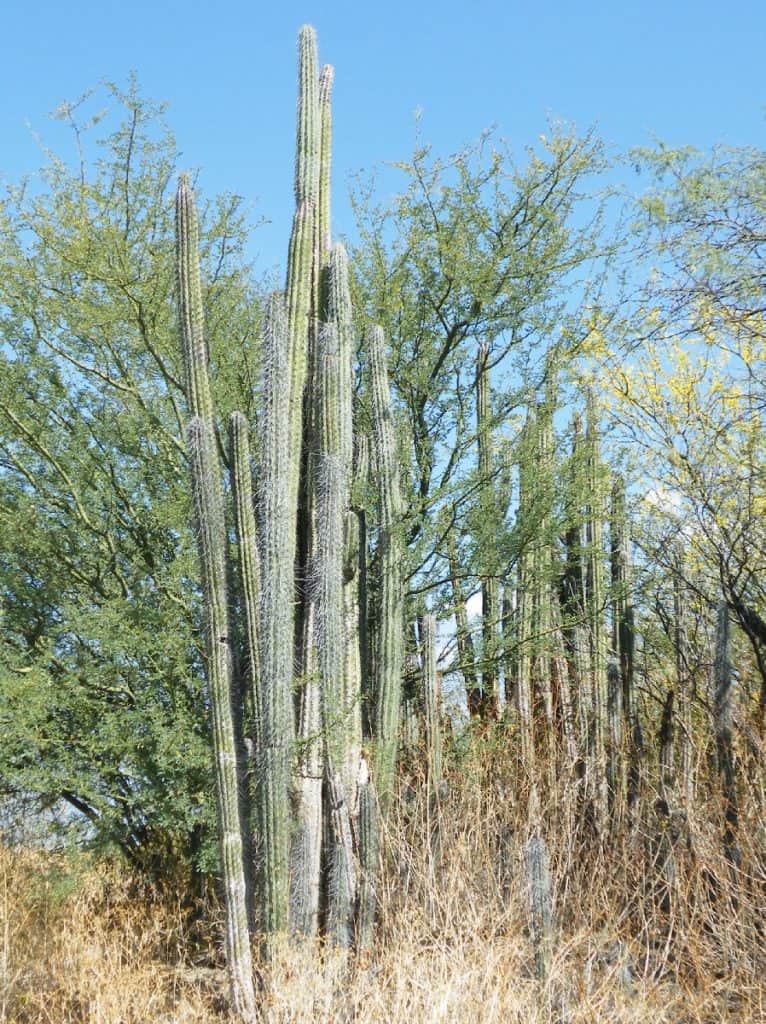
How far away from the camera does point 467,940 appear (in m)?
5.52

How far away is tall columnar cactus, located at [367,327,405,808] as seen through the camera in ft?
20.9

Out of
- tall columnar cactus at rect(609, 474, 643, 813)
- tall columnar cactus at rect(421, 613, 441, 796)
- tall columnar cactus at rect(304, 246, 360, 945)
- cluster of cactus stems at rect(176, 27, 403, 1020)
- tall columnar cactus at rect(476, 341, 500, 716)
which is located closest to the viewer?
cluster of cactus stems at rect(176, 27, 403, 1020)

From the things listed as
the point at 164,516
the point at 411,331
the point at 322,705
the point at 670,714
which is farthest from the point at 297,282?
the point at 670,714

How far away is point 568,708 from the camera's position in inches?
339

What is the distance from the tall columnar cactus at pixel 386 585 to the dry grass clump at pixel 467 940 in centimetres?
46

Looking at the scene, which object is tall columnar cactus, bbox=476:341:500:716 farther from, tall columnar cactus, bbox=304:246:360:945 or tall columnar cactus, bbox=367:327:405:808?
tall columnar cactus, bbox=304:246:360:945

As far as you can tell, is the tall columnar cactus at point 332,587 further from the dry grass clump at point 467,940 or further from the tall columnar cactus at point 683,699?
the tall columnar cactus at point 683,699

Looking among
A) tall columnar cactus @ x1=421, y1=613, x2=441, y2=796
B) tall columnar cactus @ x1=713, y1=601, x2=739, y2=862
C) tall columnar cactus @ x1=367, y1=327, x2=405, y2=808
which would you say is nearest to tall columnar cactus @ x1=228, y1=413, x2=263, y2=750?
tall columnar cactus @ x1=367, y1=327, x2=405, y2=808

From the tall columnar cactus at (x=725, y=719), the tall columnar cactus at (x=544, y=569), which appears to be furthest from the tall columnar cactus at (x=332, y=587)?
the tall columnar cactus at (x=544, y=569)

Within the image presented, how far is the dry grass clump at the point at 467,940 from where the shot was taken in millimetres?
4898

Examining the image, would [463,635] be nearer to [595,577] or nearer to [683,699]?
[595,577]

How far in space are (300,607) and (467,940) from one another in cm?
192

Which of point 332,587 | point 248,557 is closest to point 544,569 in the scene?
point 332,587

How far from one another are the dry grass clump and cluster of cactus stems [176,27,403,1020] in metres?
0.30
